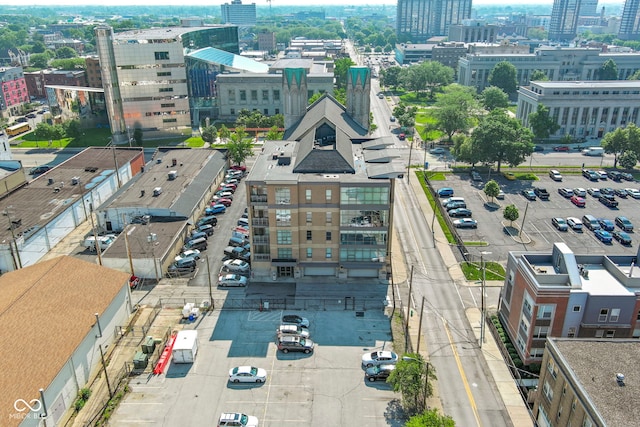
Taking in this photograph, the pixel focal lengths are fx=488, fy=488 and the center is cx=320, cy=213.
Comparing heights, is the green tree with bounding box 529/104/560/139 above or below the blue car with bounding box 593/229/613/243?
above

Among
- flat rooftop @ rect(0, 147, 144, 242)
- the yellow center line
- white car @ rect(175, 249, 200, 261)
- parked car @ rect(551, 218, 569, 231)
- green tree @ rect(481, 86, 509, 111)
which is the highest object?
green tree @ rect(481, 86, 509, 111)

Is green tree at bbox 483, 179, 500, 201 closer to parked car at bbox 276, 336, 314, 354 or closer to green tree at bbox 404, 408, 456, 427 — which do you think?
parked car at bbox 276, 336, 314, 354

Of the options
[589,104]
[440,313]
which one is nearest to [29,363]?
[440,313]

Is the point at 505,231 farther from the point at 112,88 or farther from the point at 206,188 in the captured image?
the point at 112,88

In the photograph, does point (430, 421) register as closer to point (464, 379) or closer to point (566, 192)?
point (464, 379)

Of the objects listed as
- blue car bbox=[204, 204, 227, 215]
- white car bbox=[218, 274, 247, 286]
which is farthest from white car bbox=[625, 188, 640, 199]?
Result: blue car bbox=[204, 204, 227, 215]

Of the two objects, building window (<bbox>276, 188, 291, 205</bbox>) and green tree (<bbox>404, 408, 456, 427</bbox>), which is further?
building window (<bbox>276, 188, 291, 205</bbox>)

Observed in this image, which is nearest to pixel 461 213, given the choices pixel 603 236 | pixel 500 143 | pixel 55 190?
pixel 603 236
